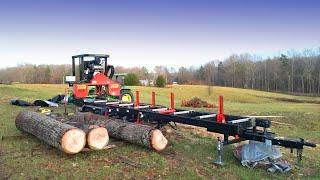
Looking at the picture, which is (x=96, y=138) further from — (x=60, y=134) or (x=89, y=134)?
(x=60, y=134)

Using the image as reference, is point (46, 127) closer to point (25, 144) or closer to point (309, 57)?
point (25, 144)

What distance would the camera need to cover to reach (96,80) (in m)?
17.7

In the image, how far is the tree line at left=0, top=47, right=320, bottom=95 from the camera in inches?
3519

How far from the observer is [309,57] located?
10562cm

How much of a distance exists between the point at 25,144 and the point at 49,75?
77270 millimetres

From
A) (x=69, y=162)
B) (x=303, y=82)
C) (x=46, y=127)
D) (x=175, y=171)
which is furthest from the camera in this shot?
(x=303, y=82)

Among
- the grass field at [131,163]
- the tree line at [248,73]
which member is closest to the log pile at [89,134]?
the grass field at [131,163]

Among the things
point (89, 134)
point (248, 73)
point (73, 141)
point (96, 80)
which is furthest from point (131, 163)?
point (248, 73)

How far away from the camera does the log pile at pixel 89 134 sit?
8438mm

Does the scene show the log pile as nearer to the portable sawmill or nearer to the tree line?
the portable sawmill

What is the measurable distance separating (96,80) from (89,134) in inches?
363

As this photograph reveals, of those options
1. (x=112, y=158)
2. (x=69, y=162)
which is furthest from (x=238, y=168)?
(x=69, y=162)

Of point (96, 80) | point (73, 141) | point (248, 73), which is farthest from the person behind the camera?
point (248, 73)

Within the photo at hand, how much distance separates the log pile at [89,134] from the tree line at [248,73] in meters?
71.2
